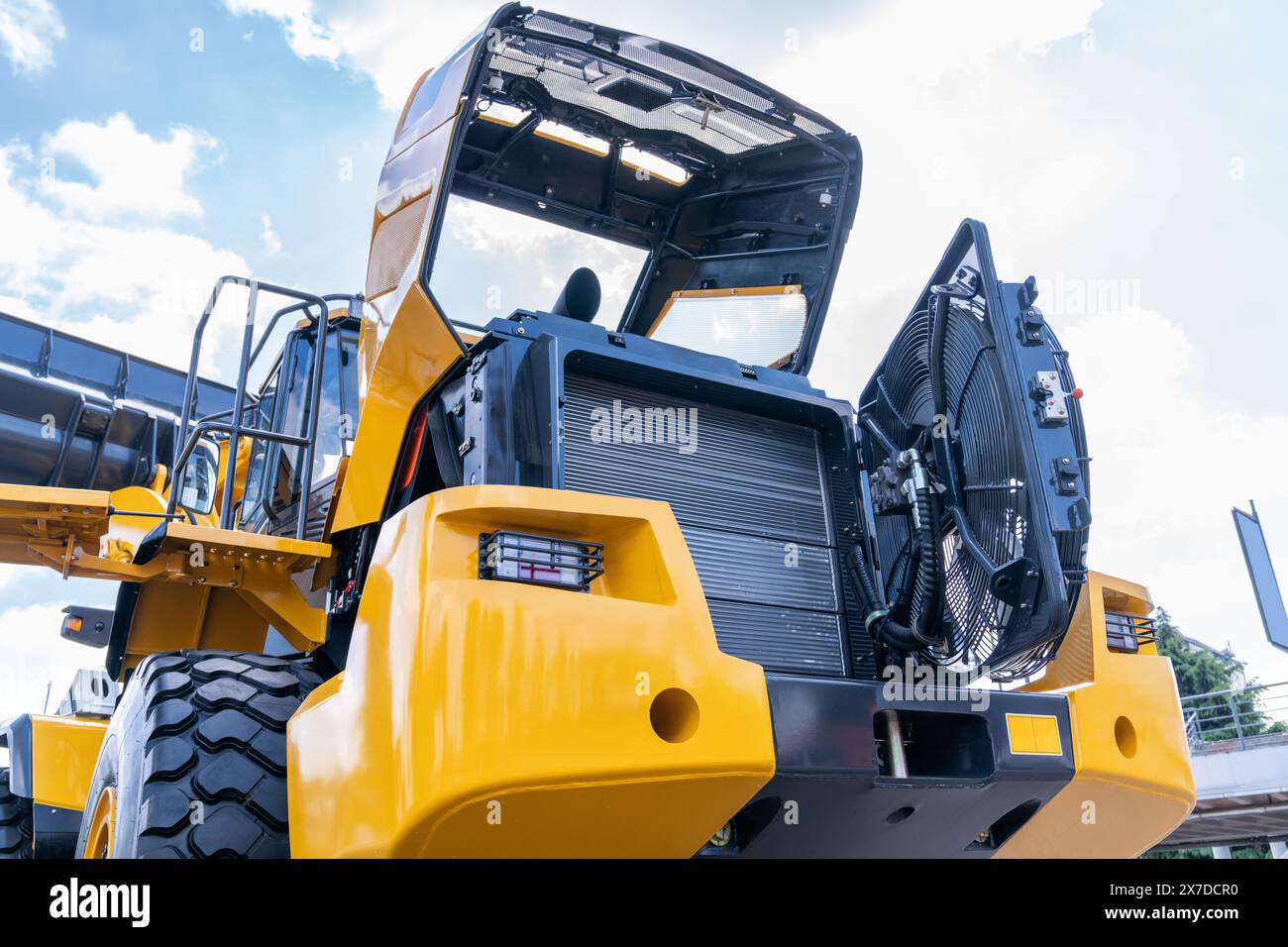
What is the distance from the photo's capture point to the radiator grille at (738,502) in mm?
3232

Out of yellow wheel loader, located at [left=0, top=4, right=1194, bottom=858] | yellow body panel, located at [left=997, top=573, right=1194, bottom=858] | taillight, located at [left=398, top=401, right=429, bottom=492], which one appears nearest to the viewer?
yellow wheel loader, located at [left=0, top=4, right=1194, bottom=858]

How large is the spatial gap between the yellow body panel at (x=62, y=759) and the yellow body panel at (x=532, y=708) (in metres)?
2.56

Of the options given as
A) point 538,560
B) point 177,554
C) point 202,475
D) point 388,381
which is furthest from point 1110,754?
point 202,475

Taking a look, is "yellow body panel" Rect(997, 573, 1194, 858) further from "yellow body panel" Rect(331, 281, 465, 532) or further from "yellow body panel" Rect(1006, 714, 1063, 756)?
"yellow body panel" Rect(331, 281, 465, 532)

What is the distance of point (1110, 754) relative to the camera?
3.00 meters

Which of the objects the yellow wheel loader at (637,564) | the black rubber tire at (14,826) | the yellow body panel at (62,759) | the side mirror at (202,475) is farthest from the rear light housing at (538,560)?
the side mirror at (202,475)

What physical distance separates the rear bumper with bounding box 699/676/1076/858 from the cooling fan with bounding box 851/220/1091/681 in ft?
1.01

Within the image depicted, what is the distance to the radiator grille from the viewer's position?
3.23 metres

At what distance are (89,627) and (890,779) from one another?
14.8 ft

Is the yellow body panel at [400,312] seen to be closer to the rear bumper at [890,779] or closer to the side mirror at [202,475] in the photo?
the rear bumper at [890,779]

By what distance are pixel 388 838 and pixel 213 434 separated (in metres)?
4.60

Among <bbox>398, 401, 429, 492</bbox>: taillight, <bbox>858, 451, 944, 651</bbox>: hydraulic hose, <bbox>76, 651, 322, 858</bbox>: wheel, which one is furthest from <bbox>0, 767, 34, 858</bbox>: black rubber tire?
<bbox>858, 451, 944, 651</bbox>: hydraulic hose

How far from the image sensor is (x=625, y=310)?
5137mm

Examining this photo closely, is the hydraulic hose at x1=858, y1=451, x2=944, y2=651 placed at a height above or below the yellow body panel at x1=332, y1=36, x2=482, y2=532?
below
